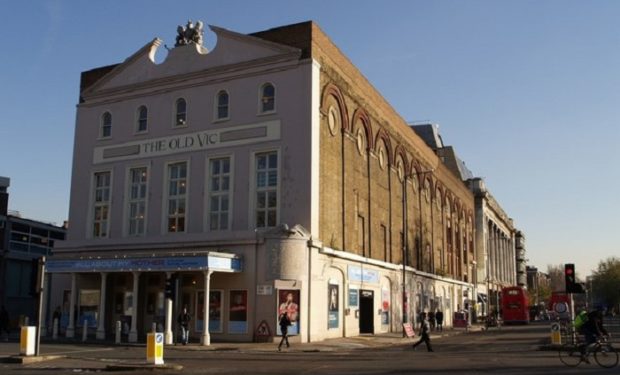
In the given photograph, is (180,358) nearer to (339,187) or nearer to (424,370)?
(424,370)

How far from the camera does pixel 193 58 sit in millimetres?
36594

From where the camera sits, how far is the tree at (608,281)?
101000 mm

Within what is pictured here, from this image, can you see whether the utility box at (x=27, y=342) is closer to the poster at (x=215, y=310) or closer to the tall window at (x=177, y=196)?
the poster at (x=215, y=310)

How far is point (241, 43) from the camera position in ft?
115

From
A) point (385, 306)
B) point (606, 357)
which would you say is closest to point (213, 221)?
point (385, 306)

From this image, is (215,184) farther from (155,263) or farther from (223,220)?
(155,263)

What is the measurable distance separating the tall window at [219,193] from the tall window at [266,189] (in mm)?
1789

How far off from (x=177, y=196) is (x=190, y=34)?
9.47 m

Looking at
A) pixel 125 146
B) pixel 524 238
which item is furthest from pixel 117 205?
pixel 524 238

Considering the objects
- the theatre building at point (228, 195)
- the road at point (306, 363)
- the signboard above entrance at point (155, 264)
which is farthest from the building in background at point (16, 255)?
the road at point (306, 363)

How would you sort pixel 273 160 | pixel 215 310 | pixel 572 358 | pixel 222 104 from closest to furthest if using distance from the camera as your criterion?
1. pixel 572 358
2. pixel 215 310
3. pixel 273 160
4. pixel 222 104

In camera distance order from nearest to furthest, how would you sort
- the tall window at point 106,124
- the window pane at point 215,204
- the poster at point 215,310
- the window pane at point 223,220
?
the poster at point 215,310, the window pane at point 223,220, the window pane at point 215,204, the tall window at point 106,124

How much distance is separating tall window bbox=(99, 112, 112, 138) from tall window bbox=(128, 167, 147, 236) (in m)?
3.48

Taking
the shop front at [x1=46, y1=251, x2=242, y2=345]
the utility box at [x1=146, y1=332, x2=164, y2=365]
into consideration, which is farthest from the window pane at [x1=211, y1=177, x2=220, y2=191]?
the utility box at [x1=146, y1=332, x2=164, y2=365]
